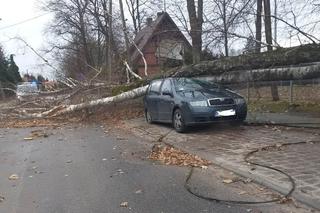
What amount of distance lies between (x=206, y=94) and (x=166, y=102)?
62.5 inches

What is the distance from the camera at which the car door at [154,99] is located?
1573 cm

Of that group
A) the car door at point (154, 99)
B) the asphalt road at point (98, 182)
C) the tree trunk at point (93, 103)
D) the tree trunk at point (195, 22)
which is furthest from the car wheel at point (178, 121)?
the tree trunk at point (195, 22)

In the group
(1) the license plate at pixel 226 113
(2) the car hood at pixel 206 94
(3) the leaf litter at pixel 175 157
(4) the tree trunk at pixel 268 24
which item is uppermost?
(4) the tree trunk at pixel 268 24

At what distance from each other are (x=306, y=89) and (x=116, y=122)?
683 centimetres

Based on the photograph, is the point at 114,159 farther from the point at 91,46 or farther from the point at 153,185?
the point at 91,46

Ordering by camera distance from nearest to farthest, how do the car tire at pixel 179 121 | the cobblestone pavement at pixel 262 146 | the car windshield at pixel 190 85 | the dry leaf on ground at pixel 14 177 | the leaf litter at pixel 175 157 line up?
1. the cobblestone pavement at pixel 262 146
2. the dry leaf on ground at pixel 14 177
3. the leaf litter at pixel 175 157
4. the car tire at pixel 179 121
5. the car windshield at pixel 190 85

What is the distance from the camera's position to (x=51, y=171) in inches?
370

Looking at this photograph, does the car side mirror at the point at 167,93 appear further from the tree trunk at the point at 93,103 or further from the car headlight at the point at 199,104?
the tree trunk at the point at 93,103

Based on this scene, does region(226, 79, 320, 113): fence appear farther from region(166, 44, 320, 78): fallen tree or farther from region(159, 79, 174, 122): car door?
region(159, 79, 174, 122): car door

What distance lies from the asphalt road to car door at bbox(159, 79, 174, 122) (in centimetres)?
195

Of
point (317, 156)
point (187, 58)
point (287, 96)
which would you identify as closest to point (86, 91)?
point (187, 58)

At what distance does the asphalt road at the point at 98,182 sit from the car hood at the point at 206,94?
195 centimetres

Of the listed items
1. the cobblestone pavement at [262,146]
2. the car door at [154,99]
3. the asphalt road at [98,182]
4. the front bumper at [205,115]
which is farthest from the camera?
the car door at [154,99]

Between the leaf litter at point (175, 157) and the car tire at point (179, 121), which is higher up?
the car tire at point (179, 121)
